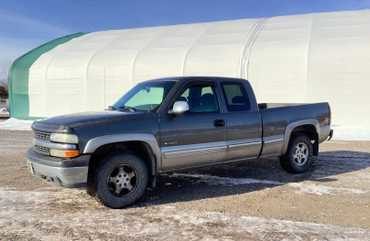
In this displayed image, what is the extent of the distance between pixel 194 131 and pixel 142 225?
1.92 meters

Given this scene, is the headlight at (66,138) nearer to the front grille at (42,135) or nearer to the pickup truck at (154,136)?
the pickup truck at (154,136)

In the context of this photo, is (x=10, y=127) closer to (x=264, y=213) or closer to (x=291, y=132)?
(x=291, y=132)

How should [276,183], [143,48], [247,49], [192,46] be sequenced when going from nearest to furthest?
[276,183] → [247,49] → [192,46] → [143,48]

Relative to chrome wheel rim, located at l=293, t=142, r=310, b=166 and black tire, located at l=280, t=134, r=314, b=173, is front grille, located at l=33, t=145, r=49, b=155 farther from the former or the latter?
chrome wheel rim, located at l=293, t=142, r=310, b=166

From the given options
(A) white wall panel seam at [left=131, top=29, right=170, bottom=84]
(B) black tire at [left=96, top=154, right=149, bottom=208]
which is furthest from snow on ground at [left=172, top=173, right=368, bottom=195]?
(A) white wall panel seam at [left=131, top=29, right=170, bottom=84]

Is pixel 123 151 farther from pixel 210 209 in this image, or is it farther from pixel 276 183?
pixel 276 183

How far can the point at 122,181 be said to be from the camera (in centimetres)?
635

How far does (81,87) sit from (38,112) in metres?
3.25

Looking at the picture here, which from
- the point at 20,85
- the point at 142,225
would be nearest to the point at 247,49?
the point at 20,85

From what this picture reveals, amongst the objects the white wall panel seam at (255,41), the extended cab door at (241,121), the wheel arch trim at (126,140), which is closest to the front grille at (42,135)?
the wheel arch trim at (126,140)

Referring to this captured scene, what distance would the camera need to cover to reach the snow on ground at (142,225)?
5062mm

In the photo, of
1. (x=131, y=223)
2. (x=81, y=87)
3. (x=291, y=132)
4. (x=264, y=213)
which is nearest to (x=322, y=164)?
(x=291, y=132)

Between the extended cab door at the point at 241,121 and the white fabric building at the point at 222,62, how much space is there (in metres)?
10.6

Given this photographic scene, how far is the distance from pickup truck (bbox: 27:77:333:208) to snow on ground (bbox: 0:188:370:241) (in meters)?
0.43
